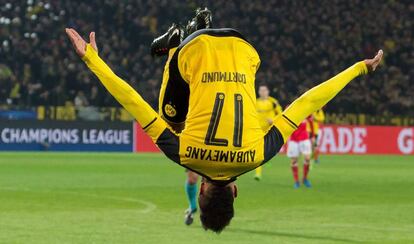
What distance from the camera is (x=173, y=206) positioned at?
15.8 meters

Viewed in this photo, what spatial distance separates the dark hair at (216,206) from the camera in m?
6.11

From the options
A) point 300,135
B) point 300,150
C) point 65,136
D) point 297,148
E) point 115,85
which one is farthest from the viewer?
point 65,136

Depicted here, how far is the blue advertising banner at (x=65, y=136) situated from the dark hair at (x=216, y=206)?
2863cm

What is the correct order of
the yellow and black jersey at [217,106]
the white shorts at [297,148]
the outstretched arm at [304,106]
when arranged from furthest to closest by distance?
the white shorts at [297,148]
the outstretched arm at [304,106]
the yellow and black jersey at [217,106]

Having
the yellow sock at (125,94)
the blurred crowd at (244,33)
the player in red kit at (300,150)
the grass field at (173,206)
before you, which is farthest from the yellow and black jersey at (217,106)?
the blurred crowd at (244,33)

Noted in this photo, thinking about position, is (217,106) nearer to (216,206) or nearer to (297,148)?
(216,206)

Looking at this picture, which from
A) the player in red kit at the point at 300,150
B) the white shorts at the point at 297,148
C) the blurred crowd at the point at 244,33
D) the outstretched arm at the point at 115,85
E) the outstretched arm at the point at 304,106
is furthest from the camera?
the blurred crowd at the point at 244,33

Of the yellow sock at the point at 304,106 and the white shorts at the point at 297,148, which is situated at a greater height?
the yellow sock at the point at 304,106

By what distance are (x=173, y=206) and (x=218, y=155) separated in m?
9.88

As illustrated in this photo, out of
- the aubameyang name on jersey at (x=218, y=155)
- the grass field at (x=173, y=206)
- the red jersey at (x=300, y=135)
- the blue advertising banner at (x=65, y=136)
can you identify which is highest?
the aubameyang name on jersey at (x=218, y=155)

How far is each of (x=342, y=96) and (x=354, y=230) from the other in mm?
26797

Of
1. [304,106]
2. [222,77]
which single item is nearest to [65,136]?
[304,106]

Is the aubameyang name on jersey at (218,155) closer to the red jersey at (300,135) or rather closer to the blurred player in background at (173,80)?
the blurred player in background at (173,80)

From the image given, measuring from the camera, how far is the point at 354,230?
12.6 metres
